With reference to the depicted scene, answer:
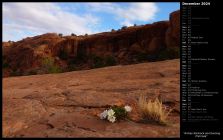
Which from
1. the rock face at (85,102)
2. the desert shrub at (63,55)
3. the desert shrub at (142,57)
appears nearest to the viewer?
the rock face at (85,102)

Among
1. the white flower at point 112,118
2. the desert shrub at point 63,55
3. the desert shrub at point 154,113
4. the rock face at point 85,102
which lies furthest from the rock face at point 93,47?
the white flower at point 112,118

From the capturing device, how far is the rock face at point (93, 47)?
43750 millimetres

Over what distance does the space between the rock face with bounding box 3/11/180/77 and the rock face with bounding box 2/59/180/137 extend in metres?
27.3

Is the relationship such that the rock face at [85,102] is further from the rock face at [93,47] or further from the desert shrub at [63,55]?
the desert shrub at [63,55]

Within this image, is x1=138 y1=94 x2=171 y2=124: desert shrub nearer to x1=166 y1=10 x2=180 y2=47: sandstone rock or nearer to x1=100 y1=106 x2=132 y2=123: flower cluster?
x1=100 y1=106 x2=132 y2=123: flower cluster

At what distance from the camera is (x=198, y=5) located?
7.66 meters

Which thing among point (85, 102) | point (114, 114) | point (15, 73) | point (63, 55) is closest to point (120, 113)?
point (114, 114)

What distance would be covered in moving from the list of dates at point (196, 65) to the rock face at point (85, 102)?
0.57m

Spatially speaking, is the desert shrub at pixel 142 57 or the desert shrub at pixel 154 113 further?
the desert shrub at pixel 142 57

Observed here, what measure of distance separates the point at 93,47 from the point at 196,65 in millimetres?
42949

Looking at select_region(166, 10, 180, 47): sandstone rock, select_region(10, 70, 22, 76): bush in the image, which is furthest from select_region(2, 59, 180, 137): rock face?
select_region(10, 70, 22, 76): bush

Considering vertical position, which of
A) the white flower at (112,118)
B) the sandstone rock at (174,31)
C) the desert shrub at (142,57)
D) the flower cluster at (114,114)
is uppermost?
the sandstone rock at (174,31)

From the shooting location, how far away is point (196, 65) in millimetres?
7684

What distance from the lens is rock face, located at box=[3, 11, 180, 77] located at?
4375 cm
